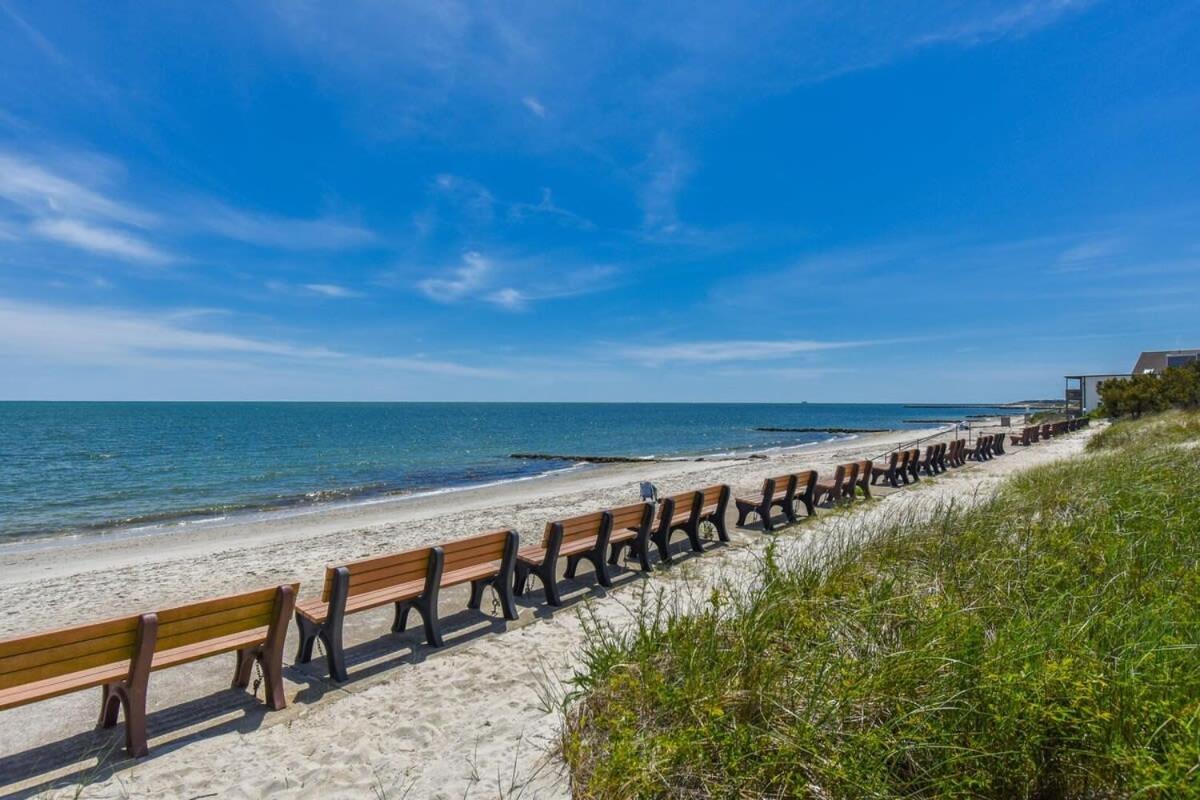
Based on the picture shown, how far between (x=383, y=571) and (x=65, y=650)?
2.00 m

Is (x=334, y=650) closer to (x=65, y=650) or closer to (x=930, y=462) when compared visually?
(x=65, y=650)

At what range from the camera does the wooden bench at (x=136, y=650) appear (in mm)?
3320

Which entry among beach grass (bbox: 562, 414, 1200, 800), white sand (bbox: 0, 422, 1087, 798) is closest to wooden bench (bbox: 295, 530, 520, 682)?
white sand (bbox: 0, 422, 1087, 798)

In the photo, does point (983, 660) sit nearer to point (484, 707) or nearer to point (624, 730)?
point (624, 730)

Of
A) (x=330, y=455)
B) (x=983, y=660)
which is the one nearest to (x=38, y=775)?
(x=983, y=660)

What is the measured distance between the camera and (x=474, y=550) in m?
5.63

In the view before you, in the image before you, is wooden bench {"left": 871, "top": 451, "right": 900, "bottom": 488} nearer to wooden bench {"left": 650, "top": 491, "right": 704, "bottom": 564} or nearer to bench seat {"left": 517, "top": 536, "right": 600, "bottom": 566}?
wooden bench {"left": 650, "top": 491, "right": 704, "bottom": 564}

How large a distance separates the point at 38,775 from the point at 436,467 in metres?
30.0

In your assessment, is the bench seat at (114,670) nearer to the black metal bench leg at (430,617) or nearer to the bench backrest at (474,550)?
the black metal bench leg at (430,617)

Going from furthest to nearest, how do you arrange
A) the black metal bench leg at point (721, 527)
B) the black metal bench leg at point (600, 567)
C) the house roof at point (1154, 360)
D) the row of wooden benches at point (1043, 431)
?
the house roof at point (1154, 360) → the row of wooden benches at point (1043, 431) → the black metal bench leg at point (721, 527) → the black metal bench leg at point (600, 567)

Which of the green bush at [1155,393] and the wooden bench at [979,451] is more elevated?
the green bush at [1155,393]

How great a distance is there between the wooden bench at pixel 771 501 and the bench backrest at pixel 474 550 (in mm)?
5138

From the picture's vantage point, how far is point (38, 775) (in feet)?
11.2

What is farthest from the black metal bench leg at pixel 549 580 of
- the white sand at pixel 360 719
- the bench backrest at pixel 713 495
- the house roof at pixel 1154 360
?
the house roof at pixel 1154 360
